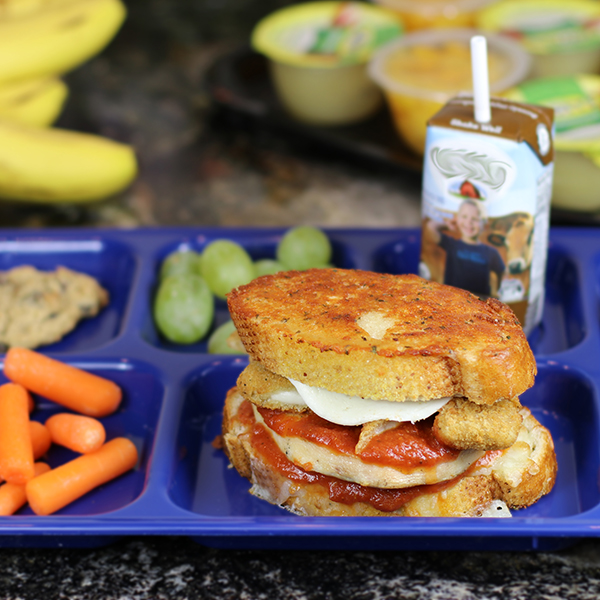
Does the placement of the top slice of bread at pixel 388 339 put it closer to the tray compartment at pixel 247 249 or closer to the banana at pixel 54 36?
the tray compartment at pixel 247 249

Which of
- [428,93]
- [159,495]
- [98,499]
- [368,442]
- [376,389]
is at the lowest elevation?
[98,499]

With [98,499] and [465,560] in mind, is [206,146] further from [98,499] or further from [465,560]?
[465,560]

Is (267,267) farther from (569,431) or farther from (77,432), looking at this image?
(569,431)

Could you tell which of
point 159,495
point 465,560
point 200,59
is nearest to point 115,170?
point 200,59

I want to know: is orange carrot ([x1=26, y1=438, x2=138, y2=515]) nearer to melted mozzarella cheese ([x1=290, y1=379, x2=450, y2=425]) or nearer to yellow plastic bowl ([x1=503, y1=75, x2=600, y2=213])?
melted mozzarella cheese ([x1=290, y1=379, x2=450, y2=425])

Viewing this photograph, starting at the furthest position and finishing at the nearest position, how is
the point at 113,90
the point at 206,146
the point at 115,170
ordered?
1. the point at 113,90
2. the point at 206,146
3. the point at 115,170

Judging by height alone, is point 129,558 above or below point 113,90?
below

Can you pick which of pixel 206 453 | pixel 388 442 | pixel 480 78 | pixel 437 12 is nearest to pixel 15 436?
pixel 206 453

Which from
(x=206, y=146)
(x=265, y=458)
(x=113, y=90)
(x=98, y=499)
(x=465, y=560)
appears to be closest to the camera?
(x=465, y=560)
